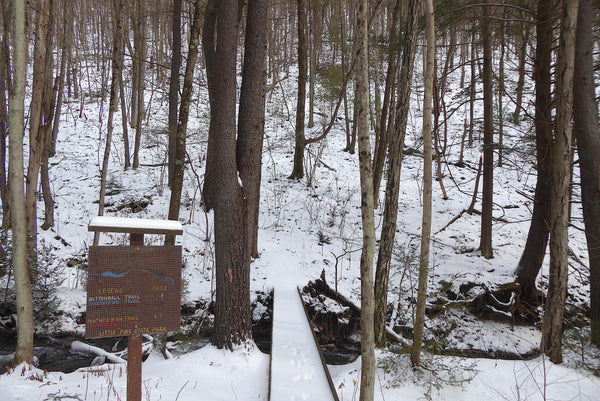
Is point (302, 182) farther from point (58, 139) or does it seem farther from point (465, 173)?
point (58, 139)

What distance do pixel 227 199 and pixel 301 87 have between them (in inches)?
307

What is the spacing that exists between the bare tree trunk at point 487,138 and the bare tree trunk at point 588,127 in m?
2.12

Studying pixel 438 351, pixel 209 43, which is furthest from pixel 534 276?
pixel 209 43

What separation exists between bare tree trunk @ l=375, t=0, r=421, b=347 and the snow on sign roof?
327 cm

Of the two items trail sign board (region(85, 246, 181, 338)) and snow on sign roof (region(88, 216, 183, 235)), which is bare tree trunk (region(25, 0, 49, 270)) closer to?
snow on sign roof (region(88, 216, 183, 235))

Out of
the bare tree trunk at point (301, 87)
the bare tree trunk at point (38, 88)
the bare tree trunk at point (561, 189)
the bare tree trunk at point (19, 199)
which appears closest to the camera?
the bare tree trunk at point (19, 199)

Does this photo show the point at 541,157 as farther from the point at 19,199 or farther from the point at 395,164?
the point at 19,199

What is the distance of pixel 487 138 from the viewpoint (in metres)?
8.70

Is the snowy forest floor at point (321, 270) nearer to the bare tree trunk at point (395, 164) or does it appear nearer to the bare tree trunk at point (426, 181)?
the bare tree trunk at point (426, 181)

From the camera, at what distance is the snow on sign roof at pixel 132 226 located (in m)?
2.75

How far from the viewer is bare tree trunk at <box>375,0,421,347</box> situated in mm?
4922

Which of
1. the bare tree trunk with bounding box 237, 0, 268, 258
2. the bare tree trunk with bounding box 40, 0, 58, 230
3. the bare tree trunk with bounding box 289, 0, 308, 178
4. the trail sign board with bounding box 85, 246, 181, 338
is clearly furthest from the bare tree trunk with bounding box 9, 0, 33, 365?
the bare tree trunk with bounding box 289, 0, 308, 178

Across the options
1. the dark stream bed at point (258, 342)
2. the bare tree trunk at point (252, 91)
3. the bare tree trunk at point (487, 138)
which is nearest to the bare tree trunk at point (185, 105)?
the bare tree trunk at point (252, 91)

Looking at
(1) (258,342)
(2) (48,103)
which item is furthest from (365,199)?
(2) (48,103)
